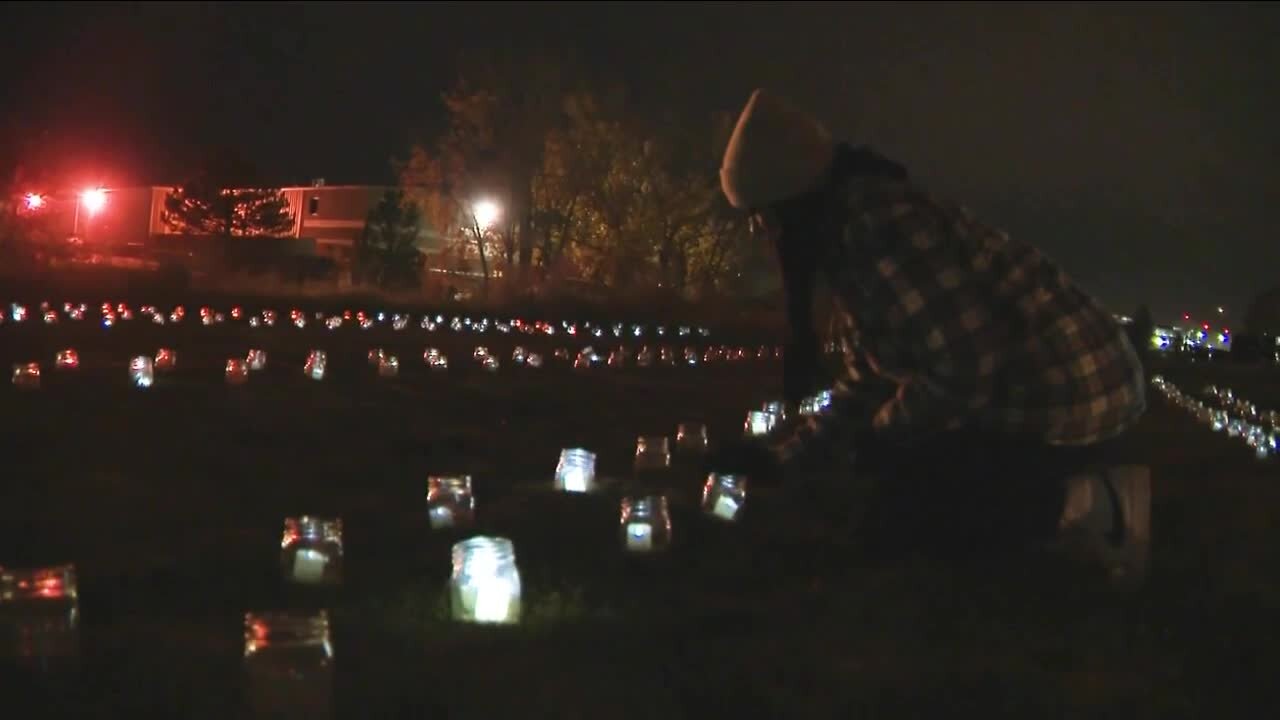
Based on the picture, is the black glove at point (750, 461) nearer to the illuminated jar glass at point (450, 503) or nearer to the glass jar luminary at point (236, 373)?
the illuminated jar glass at point (450, 503)

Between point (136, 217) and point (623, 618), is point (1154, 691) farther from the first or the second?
point (136, 217)

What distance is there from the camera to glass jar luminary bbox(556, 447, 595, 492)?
22.2 ft

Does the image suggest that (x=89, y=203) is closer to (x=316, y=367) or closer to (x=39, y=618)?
(x=316, y=367)

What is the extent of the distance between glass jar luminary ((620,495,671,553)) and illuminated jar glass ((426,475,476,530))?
28.5 inches

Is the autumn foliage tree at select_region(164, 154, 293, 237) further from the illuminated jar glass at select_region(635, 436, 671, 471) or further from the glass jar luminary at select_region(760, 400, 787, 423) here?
the illuminated jar glass at select_region(635, 436, 671, 471)

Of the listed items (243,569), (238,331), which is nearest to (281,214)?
(238,331)

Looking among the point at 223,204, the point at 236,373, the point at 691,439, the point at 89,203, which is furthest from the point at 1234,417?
the point at 89,203

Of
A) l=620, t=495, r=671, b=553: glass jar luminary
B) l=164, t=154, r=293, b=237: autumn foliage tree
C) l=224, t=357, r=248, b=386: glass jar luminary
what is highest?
l=164, t=154, r=293, b=237: autumn foliage tree

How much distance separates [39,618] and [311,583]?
979 millimetres

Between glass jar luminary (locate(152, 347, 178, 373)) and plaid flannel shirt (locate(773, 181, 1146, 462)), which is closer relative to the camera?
plaid flannel shirt (locate(773, 181, 1146, 462))

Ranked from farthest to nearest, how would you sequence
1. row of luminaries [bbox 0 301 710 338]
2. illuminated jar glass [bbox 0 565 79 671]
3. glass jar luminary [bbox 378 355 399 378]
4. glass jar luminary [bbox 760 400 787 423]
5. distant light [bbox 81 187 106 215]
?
distant light [bbox 81 187 106 215] → row of luminaries [bbox 0 301 710 338] → glass jar luminary [bbox 378 355 399 378] → glass jar luminary [bbox 760 400 787 423] → illuminated jar glass [bbox 0 565 79 671]

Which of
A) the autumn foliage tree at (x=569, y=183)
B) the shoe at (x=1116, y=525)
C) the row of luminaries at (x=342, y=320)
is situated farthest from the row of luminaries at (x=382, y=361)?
the autumn foliage tree at (x=569, y=183)

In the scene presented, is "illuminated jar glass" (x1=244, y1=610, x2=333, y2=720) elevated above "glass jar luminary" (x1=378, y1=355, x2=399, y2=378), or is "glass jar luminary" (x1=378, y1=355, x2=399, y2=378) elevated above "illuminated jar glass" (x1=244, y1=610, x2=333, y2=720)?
"glass jar luminary" (x1=378, y1=355, x2=399, y2=378)

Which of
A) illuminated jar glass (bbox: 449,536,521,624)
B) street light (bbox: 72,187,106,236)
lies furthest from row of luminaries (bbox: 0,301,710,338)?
street light (bbox: 72,187,106,236)
